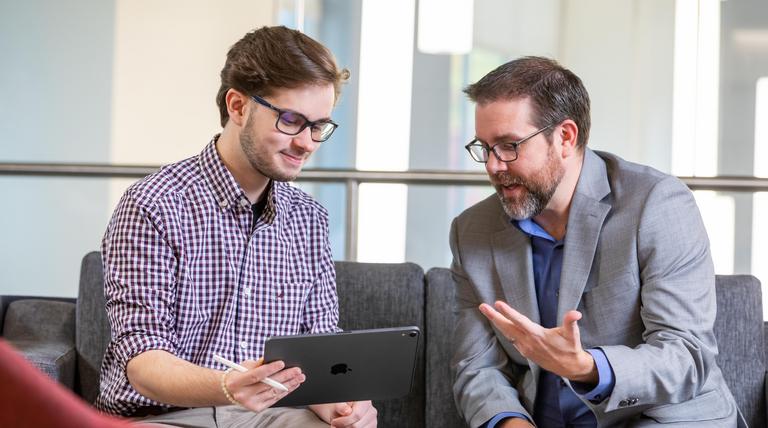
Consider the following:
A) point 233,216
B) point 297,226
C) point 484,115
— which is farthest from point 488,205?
point 233,216

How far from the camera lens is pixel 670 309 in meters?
1.97

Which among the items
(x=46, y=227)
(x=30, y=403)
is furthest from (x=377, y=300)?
(x=30, y=403)

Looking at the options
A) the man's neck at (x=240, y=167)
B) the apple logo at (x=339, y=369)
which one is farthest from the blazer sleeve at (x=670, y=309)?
the man's neck at (x=240, y=167)

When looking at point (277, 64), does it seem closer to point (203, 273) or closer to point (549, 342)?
point (203, 273)

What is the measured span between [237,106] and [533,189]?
0.67 metres

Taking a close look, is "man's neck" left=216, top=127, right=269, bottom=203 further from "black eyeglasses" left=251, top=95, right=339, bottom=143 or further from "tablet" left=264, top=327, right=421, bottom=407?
"tablet" left=264, top=327, right=421, bottom=407

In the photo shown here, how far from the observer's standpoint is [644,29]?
10.8ft

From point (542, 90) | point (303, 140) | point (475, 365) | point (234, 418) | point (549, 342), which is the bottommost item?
point (234, 418)

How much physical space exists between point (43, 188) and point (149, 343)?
1.71 meters

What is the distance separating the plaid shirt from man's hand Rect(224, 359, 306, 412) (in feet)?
0.83

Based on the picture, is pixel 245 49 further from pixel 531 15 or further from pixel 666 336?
pixel 531 15

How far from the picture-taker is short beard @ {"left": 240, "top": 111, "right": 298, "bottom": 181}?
209cm

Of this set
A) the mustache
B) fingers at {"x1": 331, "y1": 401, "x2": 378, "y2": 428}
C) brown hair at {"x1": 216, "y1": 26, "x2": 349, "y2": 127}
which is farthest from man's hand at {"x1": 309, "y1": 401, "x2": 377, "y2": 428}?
brown hair at {"x1": 216, "y1": 26, "x2": 349, "y2": 127}

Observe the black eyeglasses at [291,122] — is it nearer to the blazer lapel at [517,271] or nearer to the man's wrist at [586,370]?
the blazer lapel at [517,271]
